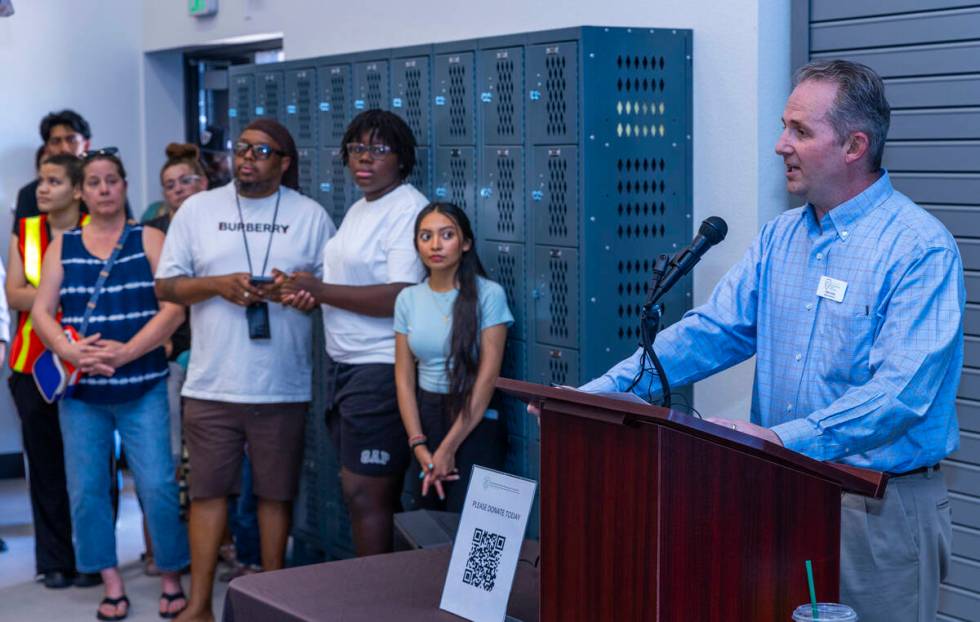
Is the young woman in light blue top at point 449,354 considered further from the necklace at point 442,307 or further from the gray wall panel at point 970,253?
the gray wall panel at point 970,253

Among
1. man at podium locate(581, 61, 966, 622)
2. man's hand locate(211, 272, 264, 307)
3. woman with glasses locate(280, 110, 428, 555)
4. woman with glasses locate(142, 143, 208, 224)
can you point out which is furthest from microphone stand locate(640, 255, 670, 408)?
woman with glasses locate(142, 143, 208, 224)

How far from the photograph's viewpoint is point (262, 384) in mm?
4316

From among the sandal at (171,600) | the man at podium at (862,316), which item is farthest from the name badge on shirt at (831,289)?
the sandal at (171,600)

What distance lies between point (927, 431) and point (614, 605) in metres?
0.76

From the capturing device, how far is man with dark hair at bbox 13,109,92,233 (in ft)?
20.1

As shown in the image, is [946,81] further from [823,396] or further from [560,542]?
[560,542]

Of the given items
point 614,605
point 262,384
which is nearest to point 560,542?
point 614,605

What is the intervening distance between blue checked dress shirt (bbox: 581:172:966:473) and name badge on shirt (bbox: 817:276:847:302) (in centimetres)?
1

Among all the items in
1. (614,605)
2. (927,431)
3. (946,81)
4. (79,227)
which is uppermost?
(946,81)

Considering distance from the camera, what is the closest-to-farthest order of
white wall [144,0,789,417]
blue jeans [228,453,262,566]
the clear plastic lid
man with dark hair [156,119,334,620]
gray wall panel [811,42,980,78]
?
the clear plastic lid, gray wall panel [811,42,980,78], white wall [144,0,789,417], man with dark hair [156,119,334,620], blue jeans [228,453,262,566]

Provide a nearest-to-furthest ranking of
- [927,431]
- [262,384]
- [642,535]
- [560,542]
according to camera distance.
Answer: [642,535] → [560,542] → [927,431] → [262,384]

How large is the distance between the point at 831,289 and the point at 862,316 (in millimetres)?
92

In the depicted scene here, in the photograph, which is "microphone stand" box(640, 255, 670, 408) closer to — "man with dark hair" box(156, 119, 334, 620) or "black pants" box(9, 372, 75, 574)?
"man with dark hair" box(156, 119, 334, 620)

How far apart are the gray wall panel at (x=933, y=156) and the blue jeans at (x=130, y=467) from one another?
8.56 feet
